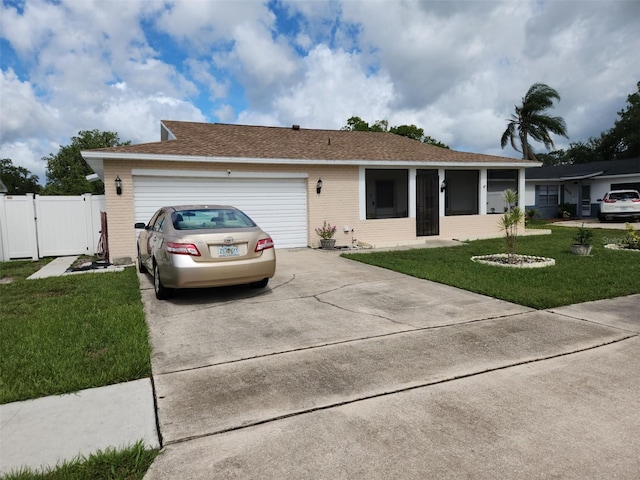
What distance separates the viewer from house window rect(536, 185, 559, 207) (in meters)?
28.5

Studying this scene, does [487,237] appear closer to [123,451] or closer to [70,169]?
[123,451]

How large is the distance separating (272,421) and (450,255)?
9.10 metres

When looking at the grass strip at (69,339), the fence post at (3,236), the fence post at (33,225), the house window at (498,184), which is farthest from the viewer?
the house window at (498,184)

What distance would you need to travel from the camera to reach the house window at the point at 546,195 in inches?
1121

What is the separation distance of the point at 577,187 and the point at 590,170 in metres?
1.39

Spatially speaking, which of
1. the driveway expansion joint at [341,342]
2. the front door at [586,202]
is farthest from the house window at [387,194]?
the front door at [586,202]

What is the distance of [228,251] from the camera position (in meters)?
6.44

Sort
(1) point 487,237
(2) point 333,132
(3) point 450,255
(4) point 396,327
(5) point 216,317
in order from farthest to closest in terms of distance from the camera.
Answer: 1. (2) point 333,132
2. (1) point 487,237
3. (3) point 450,255
4. (5) point 216,317
5. (4) point 396,327

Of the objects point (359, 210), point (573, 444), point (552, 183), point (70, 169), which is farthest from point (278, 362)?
point (70, 169)

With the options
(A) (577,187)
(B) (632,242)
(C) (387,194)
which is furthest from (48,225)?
(A) (577,187)

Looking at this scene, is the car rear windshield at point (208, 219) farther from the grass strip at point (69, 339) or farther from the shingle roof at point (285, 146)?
the shingle roof at point (285, 146)

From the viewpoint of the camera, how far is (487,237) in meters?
16.2

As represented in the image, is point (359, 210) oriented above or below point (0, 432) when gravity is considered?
above

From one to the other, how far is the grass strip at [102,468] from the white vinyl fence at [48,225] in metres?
11.1
